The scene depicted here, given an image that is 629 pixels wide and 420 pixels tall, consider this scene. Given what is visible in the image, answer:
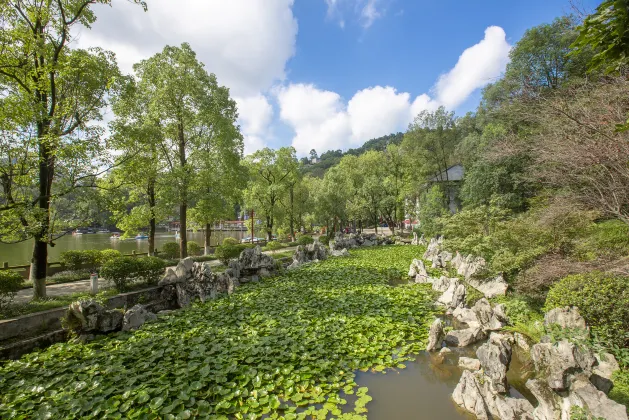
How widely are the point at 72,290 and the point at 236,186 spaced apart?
344 inches

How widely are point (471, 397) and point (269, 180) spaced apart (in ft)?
81.1

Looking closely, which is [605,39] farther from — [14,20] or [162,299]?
[14,20]

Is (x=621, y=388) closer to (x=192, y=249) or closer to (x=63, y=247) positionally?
(x=192, y=249)

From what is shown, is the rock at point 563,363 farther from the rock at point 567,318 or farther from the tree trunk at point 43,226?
the tree trunk at point 43,226

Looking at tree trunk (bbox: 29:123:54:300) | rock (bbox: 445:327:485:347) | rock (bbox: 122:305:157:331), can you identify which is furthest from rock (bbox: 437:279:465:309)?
tree trunk (bbox: 29:123:54:300)

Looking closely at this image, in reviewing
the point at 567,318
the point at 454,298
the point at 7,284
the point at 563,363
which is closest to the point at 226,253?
the point at 7,284

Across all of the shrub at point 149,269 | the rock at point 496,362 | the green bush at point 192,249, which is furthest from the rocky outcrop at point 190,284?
the green bush at point 192,249

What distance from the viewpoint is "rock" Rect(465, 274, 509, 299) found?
8961mm

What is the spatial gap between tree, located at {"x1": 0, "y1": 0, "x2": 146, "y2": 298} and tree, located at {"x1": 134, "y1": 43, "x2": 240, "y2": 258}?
4.47 metres

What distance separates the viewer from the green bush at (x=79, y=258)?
1240 cm

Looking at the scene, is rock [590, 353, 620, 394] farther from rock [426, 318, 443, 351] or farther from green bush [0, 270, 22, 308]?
green bush [0, 270, 22, 308]

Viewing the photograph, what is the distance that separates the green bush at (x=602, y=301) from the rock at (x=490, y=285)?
340 centimetres

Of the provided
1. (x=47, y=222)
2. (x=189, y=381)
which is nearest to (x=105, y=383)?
(x=189, y=381)

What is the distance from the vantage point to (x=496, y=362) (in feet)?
15.3
